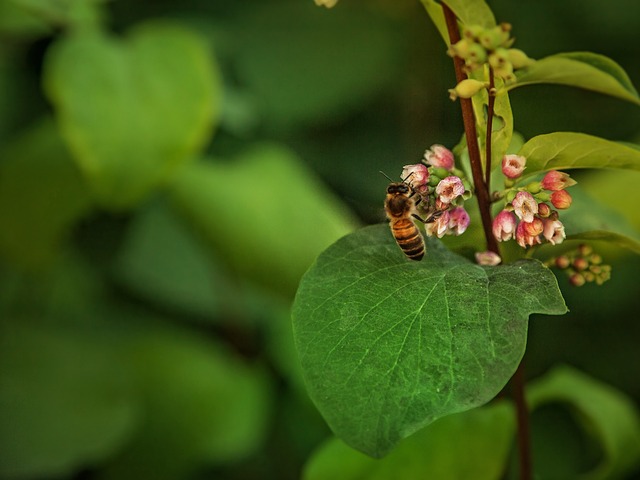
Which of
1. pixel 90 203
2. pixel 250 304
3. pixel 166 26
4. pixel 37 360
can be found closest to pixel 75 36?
pixel 166 26

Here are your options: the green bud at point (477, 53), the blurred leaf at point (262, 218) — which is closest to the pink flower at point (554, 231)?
the green bud at point (477, 53)

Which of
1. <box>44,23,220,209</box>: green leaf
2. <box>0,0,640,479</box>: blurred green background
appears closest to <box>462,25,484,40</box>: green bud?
<box>0,0,640,479</box>: blurred green background

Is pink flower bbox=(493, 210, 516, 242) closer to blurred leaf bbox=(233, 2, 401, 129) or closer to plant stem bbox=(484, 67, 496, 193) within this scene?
plant stem bbox=(484, 67, 496, 193)

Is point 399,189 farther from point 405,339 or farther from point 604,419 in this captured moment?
point 604,419

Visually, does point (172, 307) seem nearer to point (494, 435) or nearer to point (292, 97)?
point (292, 97)

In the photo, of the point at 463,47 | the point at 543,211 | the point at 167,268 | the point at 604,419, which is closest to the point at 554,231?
the point at 543,211

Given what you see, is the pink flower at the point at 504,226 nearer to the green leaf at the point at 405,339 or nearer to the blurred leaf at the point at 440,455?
the green leaf at the point at 405,339
